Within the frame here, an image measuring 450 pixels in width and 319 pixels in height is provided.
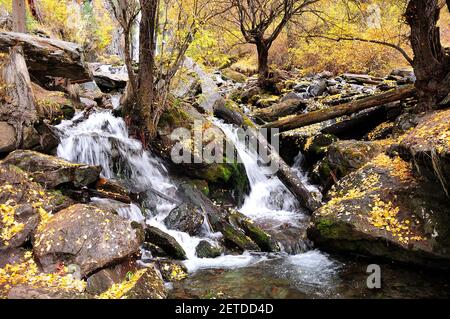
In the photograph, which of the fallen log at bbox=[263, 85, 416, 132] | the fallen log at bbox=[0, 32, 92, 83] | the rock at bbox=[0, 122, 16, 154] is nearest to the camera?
the rock at bbox=[0, 122, 16, 154]

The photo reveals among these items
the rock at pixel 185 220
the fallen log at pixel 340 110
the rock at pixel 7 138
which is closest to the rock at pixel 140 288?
the rock at pixel 185 220

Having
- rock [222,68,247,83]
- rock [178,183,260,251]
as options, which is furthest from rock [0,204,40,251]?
rock [222,68,247,83]

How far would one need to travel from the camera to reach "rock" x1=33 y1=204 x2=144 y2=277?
4590 mm

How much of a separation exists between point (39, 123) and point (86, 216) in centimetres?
373

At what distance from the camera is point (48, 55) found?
850 centimetres

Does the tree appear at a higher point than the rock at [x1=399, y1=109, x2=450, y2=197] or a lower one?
higher

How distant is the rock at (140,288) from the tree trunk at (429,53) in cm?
795

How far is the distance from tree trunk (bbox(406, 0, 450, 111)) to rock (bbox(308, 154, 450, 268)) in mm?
2846

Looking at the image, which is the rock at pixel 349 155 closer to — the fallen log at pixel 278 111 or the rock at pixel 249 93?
the fallen log at pixel 278 111

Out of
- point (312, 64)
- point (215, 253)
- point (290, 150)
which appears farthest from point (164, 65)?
point (312, 64)

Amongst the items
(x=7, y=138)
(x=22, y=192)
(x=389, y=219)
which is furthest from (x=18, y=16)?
(x=389, y=219)

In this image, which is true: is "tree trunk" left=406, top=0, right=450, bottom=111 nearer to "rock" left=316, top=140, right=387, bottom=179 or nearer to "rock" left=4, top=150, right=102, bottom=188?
"rock" left=316, top=140, right=387, bottom=179

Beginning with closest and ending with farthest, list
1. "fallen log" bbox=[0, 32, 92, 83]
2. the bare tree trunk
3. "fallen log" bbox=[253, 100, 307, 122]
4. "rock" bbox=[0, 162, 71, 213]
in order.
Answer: "rock" bbox=[0, 162, 71, 213] → "fallen log" bbox=[0, 32, 92, 83] → "fallen log" bbox=[253, 100, 307, 122] → the bare tree trunk

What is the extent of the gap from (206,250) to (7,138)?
14.4 feet
